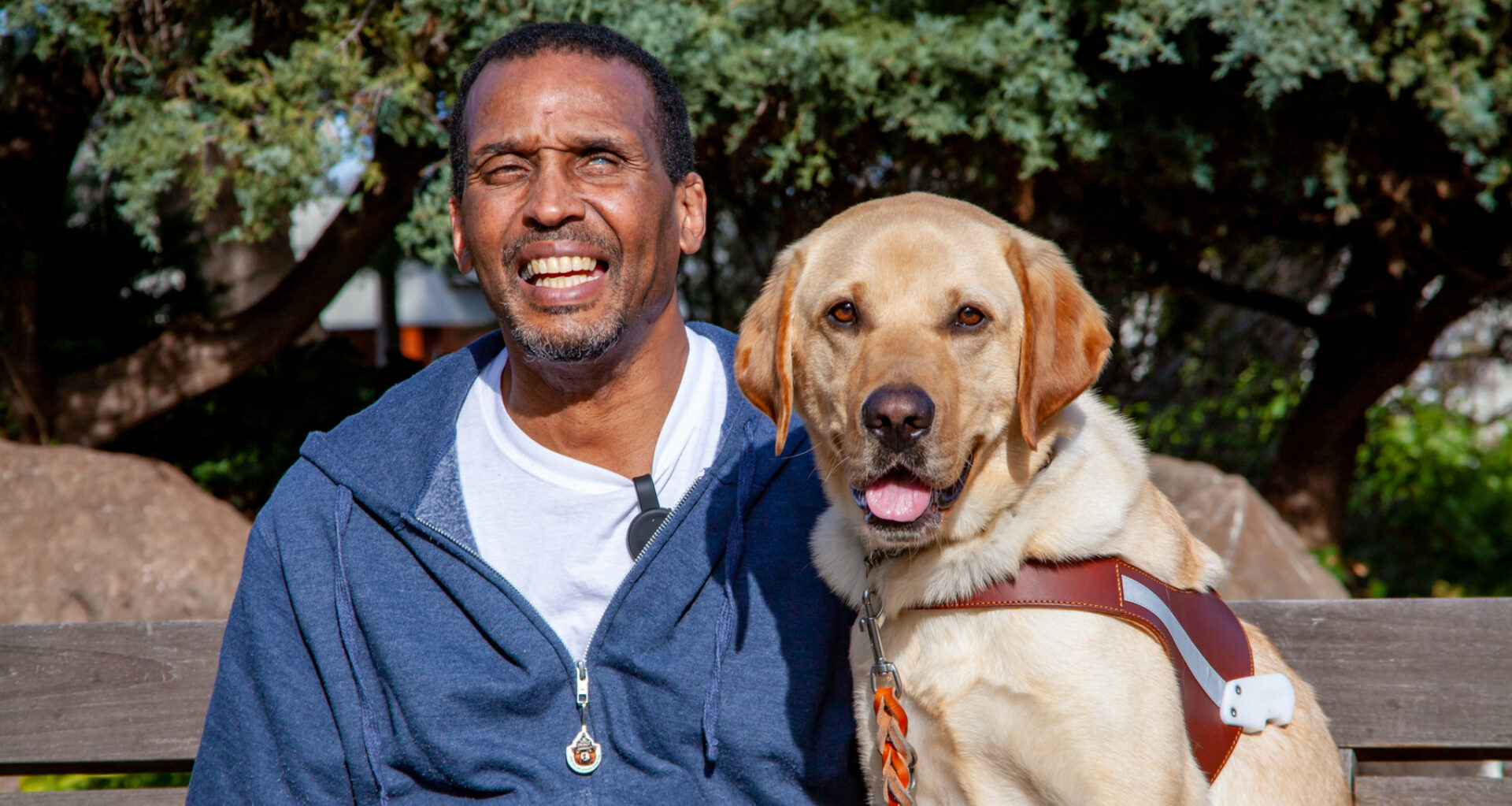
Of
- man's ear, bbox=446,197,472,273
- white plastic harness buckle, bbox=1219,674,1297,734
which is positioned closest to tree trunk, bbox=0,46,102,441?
man's ear, bbox=446,197,472,273

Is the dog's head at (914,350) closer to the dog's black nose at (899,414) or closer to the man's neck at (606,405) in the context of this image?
the dog's black nose at (899,414)

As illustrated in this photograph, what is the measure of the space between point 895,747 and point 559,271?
4.29ft

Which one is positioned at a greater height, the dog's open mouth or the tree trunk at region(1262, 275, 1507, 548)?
the dog's open mouth

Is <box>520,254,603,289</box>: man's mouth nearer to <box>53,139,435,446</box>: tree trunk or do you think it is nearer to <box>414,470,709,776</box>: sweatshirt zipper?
<box>414,470,709,776</box>: sweatshirt zipper

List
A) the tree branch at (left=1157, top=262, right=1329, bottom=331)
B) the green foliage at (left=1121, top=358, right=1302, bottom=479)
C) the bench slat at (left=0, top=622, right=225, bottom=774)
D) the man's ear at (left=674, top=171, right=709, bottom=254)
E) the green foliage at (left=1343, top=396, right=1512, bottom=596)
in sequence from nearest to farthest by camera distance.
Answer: the bench slat at (left=0, top=622, right=225, bottom=774)
the man's ear at (left=674, top=171, right=709, bottom=254)
the tree branch at (left=1157, top=262, right=1329, bottom=331)
the green foliage at (left=1343, top=396, right=1512, bottom=596)
the green foliage at (left=1121, top=358, right=1302, bottom=479)

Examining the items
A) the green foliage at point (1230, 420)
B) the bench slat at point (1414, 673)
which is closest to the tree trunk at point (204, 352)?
the bench slat at point (1414, 673)

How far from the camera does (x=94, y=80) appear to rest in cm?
470

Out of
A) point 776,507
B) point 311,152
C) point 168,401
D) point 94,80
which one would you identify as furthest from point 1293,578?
point 94,80

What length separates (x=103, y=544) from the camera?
13.6 ft

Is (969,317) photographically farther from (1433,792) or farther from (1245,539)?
(1245,539)

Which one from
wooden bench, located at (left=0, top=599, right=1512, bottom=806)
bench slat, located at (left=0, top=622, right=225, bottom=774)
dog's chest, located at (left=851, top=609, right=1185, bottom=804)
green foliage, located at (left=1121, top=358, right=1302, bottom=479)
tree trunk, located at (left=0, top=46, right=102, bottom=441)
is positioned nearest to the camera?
dog's chest, located at (left=851, top=609, right=1185, bottom=804)

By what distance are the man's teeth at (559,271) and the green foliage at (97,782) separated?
8.09 ft

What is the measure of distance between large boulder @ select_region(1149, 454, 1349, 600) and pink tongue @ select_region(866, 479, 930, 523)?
2.86m

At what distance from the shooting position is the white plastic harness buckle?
2.21m
